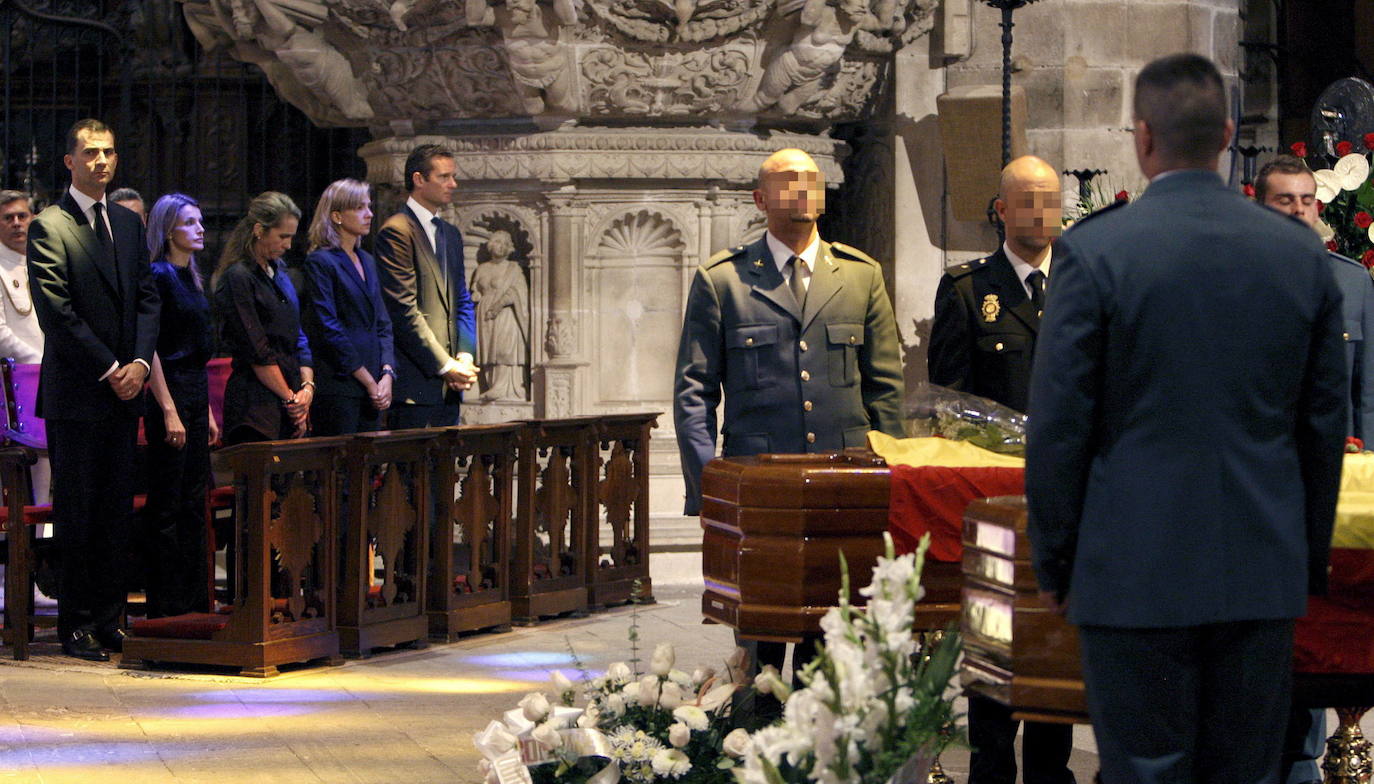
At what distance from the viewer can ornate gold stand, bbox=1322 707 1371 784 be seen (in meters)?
4.57

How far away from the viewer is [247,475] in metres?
6.47

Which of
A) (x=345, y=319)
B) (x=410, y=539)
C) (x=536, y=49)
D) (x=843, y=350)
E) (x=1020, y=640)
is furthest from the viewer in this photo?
(x=536, y=49)

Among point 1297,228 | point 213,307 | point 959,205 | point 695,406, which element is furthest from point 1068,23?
point 1297,228

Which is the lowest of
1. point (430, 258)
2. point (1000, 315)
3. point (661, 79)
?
point (1000, 315)

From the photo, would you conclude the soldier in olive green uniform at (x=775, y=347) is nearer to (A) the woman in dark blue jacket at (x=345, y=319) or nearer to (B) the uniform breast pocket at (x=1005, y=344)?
(B) the uniform breast pocket at (x=1005, y=344)

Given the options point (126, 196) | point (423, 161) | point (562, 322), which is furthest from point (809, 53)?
point (126, 196)

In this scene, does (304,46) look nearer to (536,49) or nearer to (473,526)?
(536,49)

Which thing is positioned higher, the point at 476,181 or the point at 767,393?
the point at 476,181

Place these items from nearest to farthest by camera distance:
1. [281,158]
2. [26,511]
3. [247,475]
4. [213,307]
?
[247,475] < [26,511] < [213,307] < [281,158]

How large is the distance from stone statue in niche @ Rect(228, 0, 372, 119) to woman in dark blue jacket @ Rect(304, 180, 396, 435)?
1391mm

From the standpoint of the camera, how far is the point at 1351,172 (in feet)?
22.2

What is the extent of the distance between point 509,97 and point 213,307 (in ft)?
6.32

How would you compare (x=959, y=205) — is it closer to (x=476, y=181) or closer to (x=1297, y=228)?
(x=476, y=181)

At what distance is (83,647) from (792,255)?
10.6ft
